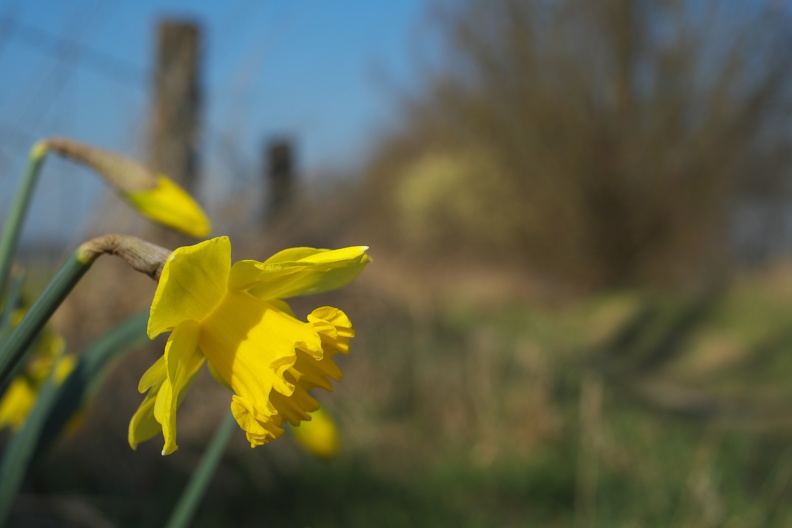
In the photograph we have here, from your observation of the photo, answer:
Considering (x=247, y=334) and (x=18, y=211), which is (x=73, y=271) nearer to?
(x=247, y=334)

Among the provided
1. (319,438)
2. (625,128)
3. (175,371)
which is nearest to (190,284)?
(175,371)

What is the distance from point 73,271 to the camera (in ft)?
1.80

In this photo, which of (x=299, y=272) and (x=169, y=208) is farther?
(x=169, y=208)

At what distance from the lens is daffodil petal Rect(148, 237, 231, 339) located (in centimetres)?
52

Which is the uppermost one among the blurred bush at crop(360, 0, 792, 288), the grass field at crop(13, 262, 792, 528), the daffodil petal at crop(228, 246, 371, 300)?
the blurred bush at crop(360, 0, 792, 288)

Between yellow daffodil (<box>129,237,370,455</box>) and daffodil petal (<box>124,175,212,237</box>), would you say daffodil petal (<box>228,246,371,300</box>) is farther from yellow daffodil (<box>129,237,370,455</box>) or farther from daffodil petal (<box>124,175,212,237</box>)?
daffodil petal (<box>124,175,212,237</box>)

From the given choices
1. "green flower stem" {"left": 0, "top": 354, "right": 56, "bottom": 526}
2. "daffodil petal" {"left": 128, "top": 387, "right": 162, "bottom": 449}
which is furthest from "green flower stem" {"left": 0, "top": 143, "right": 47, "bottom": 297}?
"daffodil petal" {"left": 128, "top": 387, "right": 162, "bottom": 449}

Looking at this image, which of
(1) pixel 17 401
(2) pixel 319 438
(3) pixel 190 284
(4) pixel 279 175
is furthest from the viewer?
(4) pixel 279 175

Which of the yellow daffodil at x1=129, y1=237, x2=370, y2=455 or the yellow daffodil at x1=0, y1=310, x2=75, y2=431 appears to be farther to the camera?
the yellow daffodil at x1=0, y1=310, x2=75, y2=431

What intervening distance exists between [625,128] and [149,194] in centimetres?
814

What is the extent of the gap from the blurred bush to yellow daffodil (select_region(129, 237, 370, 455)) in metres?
8.14

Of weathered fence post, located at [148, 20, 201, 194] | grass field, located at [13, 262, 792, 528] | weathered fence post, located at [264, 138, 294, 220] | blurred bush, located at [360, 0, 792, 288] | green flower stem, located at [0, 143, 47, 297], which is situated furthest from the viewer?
blurred bush, located at [360, 0, 792, 288]

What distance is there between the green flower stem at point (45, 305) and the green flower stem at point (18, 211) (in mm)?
199

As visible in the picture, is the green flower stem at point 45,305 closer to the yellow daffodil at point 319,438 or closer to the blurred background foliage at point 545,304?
the yellow daffodil at point 319,438
